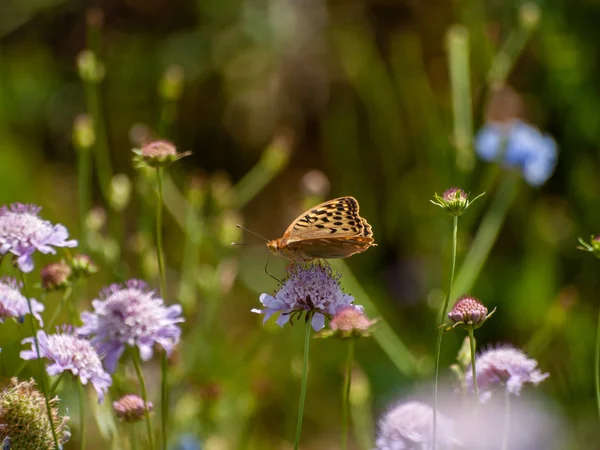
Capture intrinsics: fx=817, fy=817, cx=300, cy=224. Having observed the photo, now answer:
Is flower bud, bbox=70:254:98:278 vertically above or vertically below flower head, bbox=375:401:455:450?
above

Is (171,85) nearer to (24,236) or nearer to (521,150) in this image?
(24,236)

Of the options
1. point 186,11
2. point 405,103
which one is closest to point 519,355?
point 405,103

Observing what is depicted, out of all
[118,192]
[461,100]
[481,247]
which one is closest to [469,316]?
[118,192]

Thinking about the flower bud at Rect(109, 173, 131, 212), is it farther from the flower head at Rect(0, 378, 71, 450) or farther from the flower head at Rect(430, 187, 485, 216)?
the flower head at Rect(430, 187, 485, 216)

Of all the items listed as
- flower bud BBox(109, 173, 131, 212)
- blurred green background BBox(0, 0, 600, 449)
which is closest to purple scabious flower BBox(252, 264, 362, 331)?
blurred green background BBox(0, 0, 600, 449)

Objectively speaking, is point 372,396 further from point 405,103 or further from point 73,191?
point 73,191

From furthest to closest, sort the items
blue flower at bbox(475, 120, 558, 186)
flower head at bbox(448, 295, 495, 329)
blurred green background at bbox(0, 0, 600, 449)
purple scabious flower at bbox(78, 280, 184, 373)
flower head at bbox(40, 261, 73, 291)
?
blue flower at bbox(475, 120, 558, 186) → blurred green background at bbox(0, 0, 600, 449) → flower head at bbox(40, 261, 73, 291) → purple scabious flower at bbox(78, 280, 184, 373) → flower head at bbox(448, 295, 495, 329)

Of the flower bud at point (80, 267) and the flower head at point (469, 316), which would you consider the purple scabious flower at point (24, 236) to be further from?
the flower head at point (469, 316)
